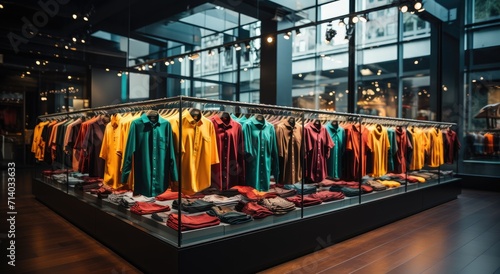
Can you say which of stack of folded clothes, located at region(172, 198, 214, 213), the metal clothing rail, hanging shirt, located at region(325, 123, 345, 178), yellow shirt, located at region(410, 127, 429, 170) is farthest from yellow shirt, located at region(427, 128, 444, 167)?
stack of folded clothes, located at region(172, 198, 214, 213)

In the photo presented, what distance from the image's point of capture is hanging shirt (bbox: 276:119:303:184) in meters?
3.66

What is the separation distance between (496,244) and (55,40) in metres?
9.94

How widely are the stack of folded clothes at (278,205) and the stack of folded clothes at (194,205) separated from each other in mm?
598

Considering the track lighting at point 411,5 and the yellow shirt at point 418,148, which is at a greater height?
the track lighting at point 411,5

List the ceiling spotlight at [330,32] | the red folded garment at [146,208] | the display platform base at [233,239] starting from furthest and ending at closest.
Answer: the ceiling spotlight at [330,32] → the red folded garment at [146,208] → the display platform base at [233,239]

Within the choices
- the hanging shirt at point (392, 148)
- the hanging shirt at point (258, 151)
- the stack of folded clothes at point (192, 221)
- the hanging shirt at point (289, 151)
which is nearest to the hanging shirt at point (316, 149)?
the hanging shirt at point (289, 151)

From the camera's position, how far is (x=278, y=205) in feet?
11.6

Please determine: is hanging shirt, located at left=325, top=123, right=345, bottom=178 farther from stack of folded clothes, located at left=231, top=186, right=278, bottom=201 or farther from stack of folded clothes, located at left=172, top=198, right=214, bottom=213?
stack of folded clothes, located at left=172, top=198, right=214, bottom=213

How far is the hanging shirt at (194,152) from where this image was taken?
9.46 ft

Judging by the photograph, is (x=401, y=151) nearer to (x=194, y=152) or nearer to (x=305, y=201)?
(x=305, y=201)

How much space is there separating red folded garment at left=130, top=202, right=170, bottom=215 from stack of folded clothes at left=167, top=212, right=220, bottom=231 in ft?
1.22

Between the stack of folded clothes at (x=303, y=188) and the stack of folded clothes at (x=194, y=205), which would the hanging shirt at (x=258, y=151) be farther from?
the stack of folded clothes at (x=303, y=188)

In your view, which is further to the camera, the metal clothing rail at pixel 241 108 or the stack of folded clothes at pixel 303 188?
the stack of folded clothes at pixel 303 188

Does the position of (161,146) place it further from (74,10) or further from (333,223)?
(74,10)
